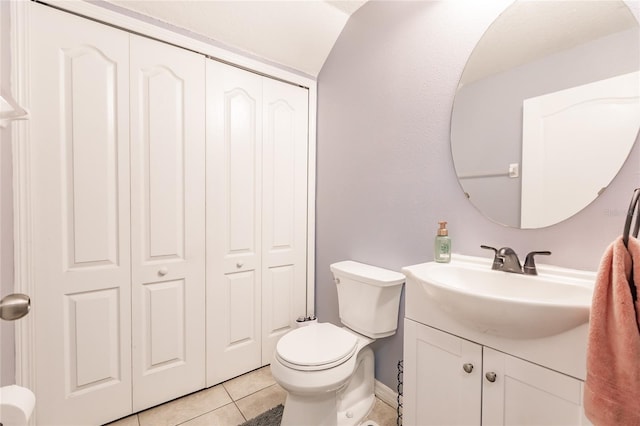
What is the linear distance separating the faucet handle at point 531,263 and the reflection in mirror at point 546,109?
0.12 metres

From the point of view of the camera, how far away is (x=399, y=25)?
1.56m

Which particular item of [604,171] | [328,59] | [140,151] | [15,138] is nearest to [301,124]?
[328,59]

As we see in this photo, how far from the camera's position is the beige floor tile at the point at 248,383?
1729 millimetres

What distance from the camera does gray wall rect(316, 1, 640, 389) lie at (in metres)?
1.06

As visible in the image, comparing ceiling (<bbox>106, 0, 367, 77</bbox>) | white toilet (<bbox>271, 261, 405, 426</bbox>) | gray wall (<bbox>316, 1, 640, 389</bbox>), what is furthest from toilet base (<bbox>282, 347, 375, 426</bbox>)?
ceiling (<bbox>106, 0, 367, 77</bbox>)

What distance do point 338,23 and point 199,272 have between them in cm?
178

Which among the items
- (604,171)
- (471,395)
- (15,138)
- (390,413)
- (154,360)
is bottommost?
(390,413)

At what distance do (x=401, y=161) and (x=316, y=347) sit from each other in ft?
3.37

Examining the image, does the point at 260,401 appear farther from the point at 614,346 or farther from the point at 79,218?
the point at 614,346

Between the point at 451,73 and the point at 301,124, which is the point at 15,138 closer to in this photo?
the point at 301,124

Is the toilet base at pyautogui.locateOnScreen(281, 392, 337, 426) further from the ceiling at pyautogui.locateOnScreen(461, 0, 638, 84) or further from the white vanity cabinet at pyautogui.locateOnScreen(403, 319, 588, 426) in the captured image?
the ceiling at pyautogui.locateOnScreen(461, 0, 638, 84)

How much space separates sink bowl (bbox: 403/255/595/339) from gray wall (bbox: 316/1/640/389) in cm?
13

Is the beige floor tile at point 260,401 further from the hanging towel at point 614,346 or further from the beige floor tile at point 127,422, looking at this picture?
the hanging towel at point 614,346

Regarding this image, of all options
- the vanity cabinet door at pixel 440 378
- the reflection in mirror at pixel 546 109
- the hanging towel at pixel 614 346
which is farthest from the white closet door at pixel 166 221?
the hanging towel at pixel 614 346
